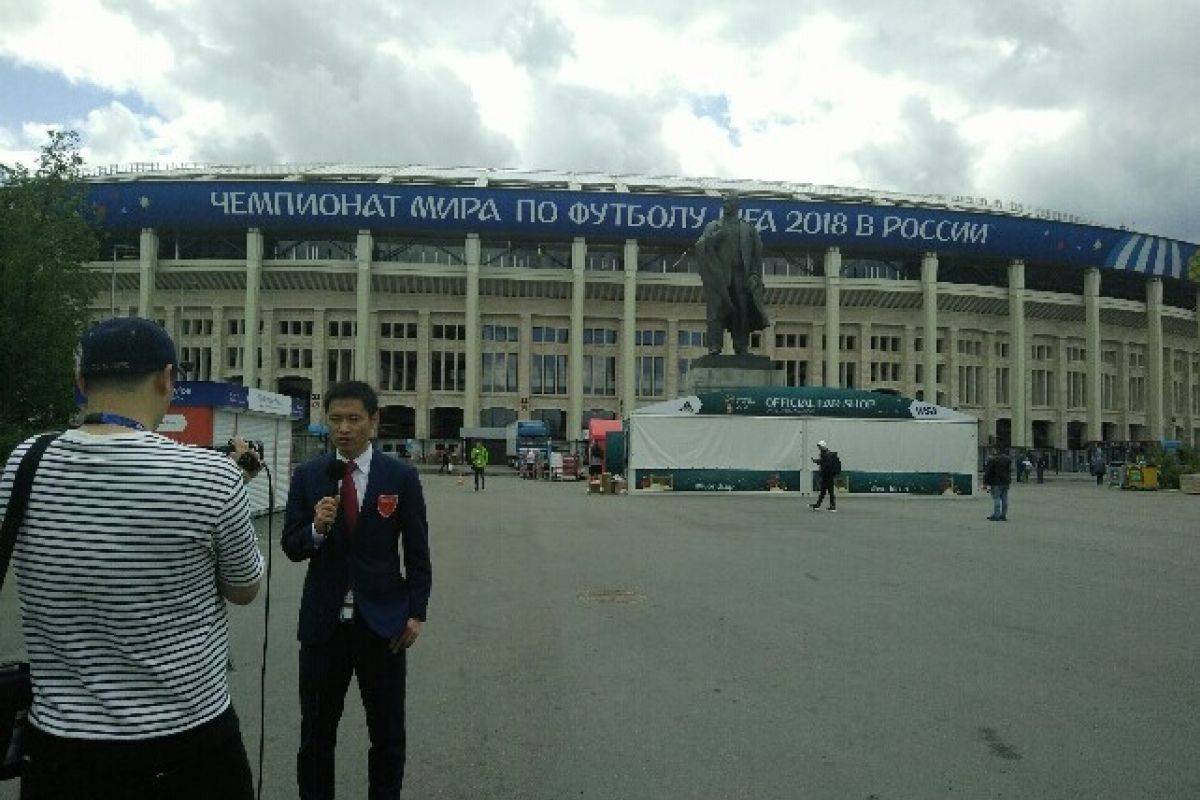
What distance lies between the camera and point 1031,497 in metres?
29.4

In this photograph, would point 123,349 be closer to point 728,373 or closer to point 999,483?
point 999,483

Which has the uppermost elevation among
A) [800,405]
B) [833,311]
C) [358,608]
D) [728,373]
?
[833,311]

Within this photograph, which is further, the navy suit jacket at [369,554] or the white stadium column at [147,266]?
the white stadium column at [147,266]

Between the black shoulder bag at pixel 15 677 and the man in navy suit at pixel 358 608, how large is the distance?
4.48 ft

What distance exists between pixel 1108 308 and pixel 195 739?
79.2 m

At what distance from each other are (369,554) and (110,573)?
5.08 ft

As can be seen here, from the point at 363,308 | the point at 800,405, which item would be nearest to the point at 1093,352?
the point at 800,405

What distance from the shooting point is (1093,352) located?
2724 inches

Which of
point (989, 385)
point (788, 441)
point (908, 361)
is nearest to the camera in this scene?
point (788, 441)

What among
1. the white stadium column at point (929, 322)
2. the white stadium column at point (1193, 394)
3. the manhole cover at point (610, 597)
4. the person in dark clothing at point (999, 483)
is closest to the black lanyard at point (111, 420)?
the manhole cover at point (610, 597)

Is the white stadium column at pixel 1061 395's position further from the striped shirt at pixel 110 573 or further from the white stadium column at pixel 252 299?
the striped shirt at pixel 110 573

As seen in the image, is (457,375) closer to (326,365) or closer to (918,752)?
(326,365)

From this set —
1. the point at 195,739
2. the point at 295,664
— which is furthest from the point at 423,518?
the point at 295,664

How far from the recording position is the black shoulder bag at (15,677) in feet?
7.16
